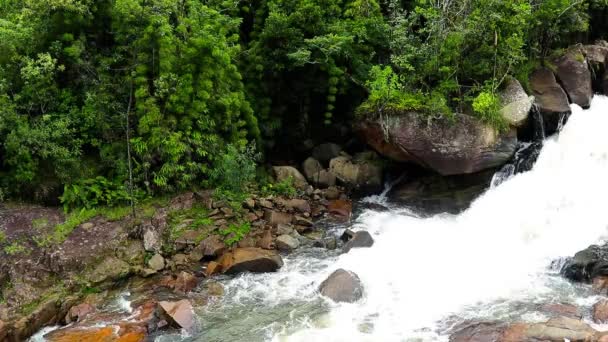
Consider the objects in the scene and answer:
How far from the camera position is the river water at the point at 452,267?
34.7ft

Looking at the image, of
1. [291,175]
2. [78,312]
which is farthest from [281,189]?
[78,312]

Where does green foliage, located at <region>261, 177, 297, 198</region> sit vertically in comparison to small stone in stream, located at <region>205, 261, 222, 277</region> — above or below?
above

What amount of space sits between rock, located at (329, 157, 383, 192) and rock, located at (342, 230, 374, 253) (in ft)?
13.0

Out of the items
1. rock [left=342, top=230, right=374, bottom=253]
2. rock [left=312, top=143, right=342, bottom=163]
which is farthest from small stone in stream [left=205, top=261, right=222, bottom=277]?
rock [left=312, top=143, right=342, bottom=163]

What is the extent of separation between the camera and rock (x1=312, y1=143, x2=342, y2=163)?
1922 centimetres

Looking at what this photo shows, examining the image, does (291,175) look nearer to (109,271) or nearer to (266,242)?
(266,242)

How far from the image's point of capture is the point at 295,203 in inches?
643

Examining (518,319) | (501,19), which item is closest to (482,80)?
(501,19)

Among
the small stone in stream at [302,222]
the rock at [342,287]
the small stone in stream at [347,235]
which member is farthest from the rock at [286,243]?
the rock at [342,287]

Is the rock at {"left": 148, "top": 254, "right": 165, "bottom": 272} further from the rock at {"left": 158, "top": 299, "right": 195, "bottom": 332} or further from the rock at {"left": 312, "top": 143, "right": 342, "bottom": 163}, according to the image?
the rock at {"left": 312, "top": 143, "right": 342, "bottom": 163}

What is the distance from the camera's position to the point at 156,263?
12.9 m

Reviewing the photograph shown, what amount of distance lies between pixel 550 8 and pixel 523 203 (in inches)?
295

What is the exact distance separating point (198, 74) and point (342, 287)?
7.65m

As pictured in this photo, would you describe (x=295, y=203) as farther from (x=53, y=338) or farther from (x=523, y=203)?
(x=53, y=338)
